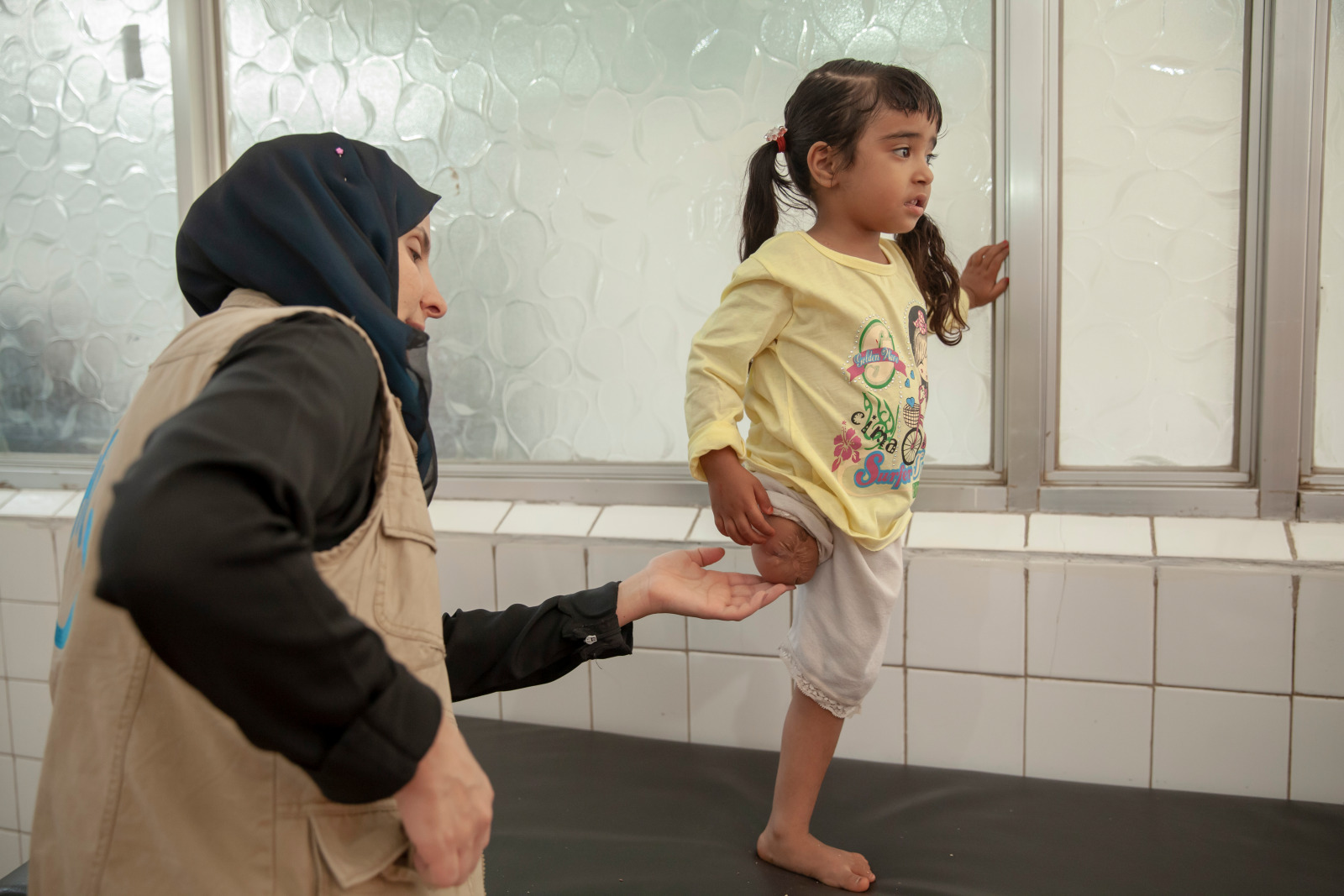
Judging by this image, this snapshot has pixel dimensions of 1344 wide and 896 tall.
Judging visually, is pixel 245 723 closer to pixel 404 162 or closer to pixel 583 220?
pixel 583 220

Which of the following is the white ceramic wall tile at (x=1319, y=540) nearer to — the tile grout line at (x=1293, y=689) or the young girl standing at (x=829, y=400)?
the tile grout line at (x=1293, y=689)

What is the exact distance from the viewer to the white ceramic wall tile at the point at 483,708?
1.86 meters

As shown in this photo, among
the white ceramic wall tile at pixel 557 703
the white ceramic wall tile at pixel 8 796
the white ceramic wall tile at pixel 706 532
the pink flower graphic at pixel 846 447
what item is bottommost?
the white ceramic wall tile at pixel 8 796

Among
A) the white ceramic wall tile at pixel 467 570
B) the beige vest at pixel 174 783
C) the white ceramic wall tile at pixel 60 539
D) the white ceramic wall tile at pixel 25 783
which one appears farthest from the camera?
the white ceramic wall tile at pixel 25 783

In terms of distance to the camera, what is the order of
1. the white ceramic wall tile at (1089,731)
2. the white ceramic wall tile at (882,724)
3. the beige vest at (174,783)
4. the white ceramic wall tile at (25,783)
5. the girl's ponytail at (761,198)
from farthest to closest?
1. the white ceramic wall tile at (25,783)
2. the white ceramic wall tile at (882,724)
3. the white ceramic wall tile at (1089,731)
4. the girl's ponytail at (761,198)
5. the beige vest at (174,783)

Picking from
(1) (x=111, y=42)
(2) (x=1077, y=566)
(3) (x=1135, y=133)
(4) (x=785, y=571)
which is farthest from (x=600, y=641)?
(1) (x=111, y=42)

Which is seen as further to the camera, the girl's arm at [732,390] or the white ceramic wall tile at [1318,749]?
the white ceramic wall tile at [1318,749]

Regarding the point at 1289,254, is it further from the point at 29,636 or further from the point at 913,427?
the point at 29,636

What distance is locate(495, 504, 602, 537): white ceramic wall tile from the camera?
1789 mm

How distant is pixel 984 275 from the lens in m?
1.51

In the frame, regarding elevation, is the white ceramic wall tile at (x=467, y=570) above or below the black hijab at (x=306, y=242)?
below

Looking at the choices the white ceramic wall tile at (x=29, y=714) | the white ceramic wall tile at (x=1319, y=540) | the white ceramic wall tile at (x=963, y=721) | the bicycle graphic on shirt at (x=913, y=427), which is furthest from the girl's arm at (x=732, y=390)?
the white ceramic wall tile at (x=29, y=714)

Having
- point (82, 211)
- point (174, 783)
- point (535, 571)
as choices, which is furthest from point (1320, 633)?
point (82, 211)

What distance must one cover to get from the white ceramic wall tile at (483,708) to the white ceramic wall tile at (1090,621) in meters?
1.12
